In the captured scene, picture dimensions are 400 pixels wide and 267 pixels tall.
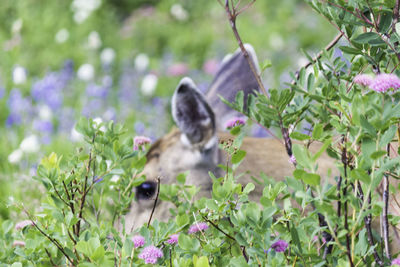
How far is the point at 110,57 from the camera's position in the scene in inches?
261

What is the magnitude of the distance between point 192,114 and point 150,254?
1563 mm

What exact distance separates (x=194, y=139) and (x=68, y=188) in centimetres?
136

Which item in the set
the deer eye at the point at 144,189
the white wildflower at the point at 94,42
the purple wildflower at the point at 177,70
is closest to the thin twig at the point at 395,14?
the deer eye at the point at 144,189

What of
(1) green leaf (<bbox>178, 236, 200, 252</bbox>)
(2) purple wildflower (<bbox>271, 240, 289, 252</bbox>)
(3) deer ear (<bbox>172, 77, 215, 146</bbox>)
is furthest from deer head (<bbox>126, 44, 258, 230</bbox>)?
(2) purple wildflower (<bbox>271, 240, 289, 252</bbox>)

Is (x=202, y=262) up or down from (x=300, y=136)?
down

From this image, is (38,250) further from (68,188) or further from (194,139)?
(194,139)

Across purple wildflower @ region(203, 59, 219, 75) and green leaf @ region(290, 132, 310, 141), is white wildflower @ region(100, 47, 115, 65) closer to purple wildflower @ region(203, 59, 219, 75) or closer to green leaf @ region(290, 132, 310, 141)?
purple wildflower @ region(203, 59, 219, 75)

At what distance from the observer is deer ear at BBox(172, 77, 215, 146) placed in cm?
279

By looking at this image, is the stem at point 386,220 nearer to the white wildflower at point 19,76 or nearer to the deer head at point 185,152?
the deer head at point 185,152

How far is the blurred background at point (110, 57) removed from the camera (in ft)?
16.3

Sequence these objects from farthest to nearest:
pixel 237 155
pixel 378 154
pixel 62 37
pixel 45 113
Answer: pixel 62 37, pixel 45 113, pixel 237 155, pixel 378 154

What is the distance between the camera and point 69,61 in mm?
6559

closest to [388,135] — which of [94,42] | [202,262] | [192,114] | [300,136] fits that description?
[300,136]

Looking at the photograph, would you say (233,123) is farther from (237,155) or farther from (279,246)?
(279,246)
